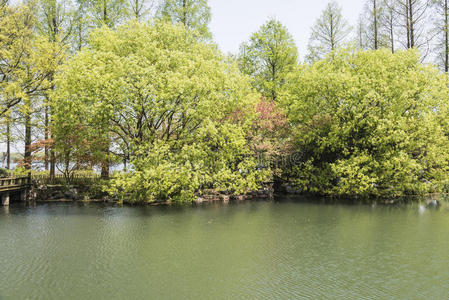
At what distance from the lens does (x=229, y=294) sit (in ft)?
23.3

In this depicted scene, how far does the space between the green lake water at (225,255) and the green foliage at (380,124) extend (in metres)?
4.84

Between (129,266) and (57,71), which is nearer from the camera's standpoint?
(129,266)

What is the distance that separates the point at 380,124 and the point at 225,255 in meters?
15.1

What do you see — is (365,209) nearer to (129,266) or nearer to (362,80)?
(362,80)

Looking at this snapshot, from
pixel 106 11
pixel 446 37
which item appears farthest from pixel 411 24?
pixel 106 11

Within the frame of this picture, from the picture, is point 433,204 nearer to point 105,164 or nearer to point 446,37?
point 446,37

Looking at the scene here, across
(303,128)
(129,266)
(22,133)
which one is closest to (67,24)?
(22,133)

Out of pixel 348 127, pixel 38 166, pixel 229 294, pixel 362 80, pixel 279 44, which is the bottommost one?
pixel 229 294

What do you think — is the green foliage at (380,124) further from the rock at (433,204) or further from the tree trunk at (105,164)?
the tree trunk at (105,164)

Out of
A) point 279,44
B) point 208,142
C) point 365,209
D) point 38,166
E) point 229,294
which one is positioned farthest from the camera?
point 279,44

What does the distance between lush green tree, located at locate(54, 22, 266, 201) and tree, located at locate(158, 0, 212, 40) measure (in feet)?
16.0

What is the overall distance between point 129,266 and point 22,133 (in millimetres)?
21171

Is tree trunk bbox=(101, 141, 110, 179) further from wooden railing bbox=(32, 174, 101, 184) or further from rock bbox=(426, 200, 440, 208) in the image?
rock bbox=(426, 200, 440, 208)

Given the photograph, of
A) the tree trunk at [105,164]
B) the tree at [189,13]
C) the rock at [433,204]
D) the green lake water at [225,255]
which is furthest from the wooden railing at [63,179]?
the rock at [433,204]
